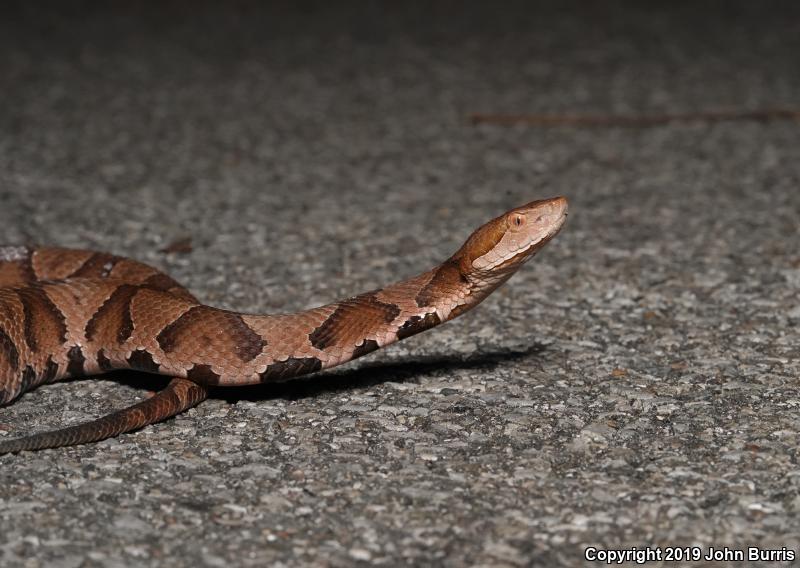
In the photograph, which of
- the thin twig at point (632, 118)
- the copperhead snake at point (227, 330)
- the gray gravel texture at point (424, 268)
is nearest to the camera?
the gray gravel texture at point (424, 268)

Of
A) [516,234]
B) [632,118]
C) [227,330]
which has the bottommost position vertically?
[227,330]

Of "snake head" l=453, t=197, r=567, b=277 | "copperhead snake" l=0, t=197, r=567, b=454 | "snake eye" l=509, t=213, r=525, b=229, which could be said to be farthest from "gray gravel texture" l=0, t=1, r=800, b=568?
"snake eye" l=509, t=213, r=525, b=229

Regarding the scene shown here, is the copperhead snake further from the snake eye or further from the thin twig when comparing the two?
the thin twig

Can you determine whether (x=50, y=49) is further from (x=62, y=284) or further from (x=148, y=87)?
(x=62, y=284)

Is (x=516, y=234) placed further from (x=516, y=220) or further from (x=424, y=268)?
(x=424, y=268)

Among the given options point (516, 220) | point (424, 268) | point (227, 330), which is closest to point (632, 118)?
point (424, 268)

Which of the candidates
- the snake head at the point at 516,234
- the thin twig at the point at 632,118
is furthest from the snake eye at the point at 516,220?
the thin twig at the point at 632,118

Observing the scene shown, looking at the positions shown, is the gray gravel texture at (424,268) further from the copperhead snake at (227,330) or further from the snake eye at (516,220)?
the snake eye at (516,220)
